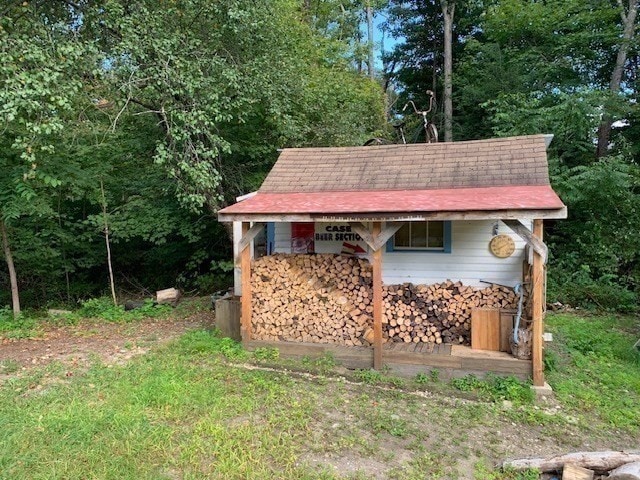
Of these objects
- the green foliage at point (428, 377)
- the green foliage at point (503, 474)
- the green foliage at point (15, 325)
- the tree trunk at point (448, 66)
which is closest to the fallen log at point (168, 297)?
the green foliage at point (15, 325)

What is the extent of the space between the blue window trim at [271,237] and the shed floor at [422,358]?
2153 mm

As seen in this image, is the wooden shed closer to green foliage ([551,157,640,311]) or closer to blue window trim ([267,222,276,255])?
blue window trim ([267,222,276,255])

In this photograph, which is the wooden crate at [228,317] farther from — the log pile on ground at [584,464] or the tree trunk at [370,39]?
the tree trunk at [370,39]

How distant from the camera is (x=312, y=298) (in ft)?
21.6

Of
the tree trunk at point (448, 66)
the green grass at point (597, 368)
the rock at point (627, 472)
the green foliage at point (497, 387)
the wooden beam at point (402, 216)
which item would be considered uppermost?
the tree trunk at point (448, 66)

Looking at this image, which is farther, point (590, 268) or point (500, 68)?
point (500, 68)

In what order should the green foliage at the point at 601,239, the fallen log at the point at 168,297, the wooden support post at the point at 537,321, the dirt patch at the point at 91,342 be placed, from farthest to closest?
the fallen log at the point at 168,297
the green foliage at the point at 601,239
the dirt patch at the point at 91,342
the wooden support post at the point at 537,321

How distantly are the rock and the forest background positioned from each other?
22.8 feet

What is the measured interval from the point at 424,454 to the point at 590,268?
8.33 metres

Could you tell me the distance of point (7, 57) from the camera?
5.80 m

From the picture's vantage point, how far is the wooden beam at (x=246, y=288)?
21.0ft

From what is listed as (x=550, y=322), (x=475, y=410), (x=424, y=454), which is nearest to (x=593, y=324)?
(x=550, y=322)

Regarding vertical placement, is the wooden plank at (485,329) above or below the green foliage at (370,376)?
above

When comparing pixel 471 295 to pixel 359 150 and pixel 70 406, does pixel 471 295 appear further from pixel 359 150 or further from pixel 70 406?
pixel 70 406
